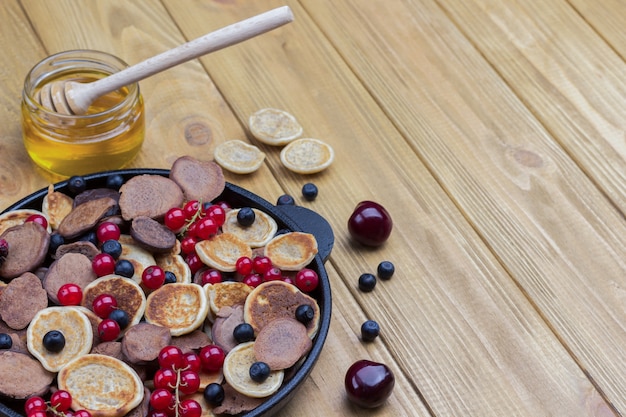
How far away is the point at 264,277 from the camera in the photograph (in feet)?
4.68

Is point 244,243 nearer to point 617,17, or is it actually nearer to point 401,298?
point 401,298

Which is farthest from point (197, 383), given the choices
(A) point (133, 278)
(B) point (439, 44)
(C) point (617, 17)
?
(C) point (617, 17)

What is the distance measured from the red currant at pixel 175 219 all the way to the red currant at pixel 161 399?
1.03ft

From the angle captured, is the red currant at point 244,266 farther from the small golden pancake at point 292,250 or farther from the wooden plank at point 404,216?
the wooden plank at point 404,216

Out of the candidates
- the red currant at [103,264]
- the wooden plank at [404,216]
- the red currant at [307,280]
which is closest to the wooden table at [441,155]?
the wooden plank at [404,216]

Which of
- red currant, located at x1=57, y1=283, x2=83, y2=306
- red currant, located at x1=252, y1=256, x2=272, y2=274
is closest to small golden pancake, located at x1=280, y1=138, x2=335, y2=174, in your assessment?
red currant, located at x1=252, y1=256, x2=272, y2=274

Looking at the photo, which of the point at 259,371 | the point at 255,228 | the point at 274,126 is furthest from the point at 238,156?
the point at 259,371

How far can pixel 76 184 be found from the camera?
1.47 m

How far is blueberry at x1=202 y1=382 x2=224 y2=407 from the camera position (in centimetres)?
126

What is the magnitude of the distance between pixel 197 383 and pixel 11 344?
0.27 meters

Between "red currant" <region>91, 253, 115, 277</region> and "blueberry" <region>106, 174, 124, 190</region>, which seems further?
"blueberry" <region>106, 174, 124, 190</region>

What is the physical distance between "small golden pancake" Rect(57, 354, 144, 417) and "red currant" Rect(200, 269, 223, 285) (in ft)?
0.72

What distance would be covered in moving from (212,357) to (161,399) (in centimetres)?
10

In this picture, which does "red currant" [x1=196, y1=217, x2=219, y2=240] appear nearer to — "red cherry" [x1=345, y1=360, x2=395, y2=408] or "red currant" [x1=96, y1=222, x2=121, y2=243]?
"red currant" [x1=96, y1=222, x2=121, y2=243]
